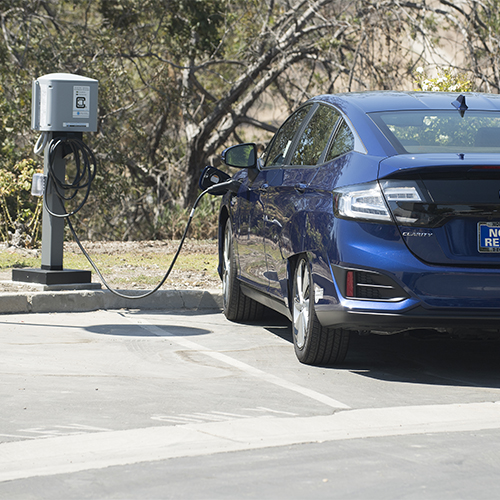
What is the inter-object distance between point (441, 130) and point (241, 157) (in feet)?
6.09

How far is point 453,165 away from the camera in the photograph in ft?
17.5

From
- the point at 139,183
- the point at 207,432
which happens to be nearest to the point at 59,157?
the point at 207,432

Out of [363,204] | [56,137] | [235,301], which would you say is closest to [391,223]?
[363,204]

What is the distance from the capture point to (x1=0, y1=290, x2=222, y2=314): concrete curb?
8.06 metres

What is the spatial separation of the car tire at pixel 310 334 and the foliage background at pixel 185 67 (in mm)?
8505

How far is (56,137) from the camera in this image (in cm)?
873

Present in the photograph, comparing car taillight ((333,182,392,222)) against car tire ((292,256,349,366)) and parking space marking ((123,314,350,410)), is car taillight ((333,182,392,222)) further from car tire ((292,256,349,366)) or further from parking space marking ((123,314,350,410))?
parking space marking ((123,314,350,410))

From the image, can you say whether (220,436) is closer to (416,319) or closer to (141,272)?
(416,319)

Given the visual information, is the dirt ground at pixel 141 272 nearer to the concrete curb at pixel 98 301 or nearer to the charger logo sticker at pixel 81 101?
the concrete curb at pixel 98 301

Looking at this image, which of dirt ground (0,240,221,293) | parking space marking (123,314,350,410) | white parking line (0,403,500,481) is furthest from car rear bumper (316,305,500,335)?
dirt ground (0,240,221,293)

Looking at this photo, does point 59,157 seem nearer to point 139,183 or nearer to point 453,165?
point 453,165

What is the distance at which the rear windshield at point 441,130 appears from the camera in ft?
18.8

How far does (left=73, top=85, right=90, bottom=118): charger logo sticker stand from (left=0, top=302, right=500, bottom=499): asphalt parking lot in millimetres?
2269

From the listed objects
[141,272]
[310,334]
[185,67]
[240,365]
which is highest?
[185,67]
